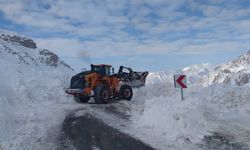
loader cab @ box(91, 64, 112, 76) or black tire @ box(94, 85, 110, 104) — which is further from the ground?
loader cab @ box(91, 64, 112, 76)

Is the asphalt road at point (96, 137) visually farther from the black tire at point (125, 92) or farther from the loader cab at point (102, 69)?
the loader cab at point (102, 69)

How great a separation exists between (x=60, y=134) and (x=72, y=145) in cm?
165

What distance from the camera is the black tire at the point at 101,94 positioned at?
20094 mm

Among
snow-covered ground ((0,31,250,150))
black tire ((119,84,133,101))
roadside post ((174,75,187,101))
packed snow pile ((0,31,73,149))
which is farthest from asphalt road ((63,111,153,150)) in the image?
black tire ((119,84,133,101))

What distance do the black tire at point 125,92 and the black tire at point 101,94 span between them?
131 cm

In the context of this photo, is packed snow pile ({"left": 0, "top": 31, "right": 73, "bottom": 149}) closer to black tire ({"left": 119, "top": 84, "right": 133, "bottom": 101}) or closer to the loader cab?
the loader cab

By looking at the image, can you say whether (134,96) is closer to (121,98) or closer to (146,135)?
(121,98)

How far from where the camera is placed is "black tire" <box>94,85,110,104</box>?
20.1 metres

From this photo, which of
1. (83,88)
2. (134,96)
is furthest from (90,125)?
(134,96)

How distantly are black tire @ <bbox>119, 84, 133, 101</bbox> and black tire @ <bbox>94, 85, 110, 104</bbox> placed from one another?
131 cm

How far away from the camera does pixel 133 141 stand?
10203mm

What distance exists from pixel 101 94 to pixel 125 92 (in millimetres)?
2095

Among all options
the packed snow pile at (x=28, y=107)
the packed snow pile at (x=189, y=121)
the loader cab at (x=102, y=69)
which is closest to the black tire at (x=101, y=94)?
the loader cab at (x=102, y=69)

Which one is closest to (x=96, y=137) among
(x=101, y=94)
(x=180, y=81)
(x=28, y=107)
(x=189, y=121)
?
(x=189, y=121)
